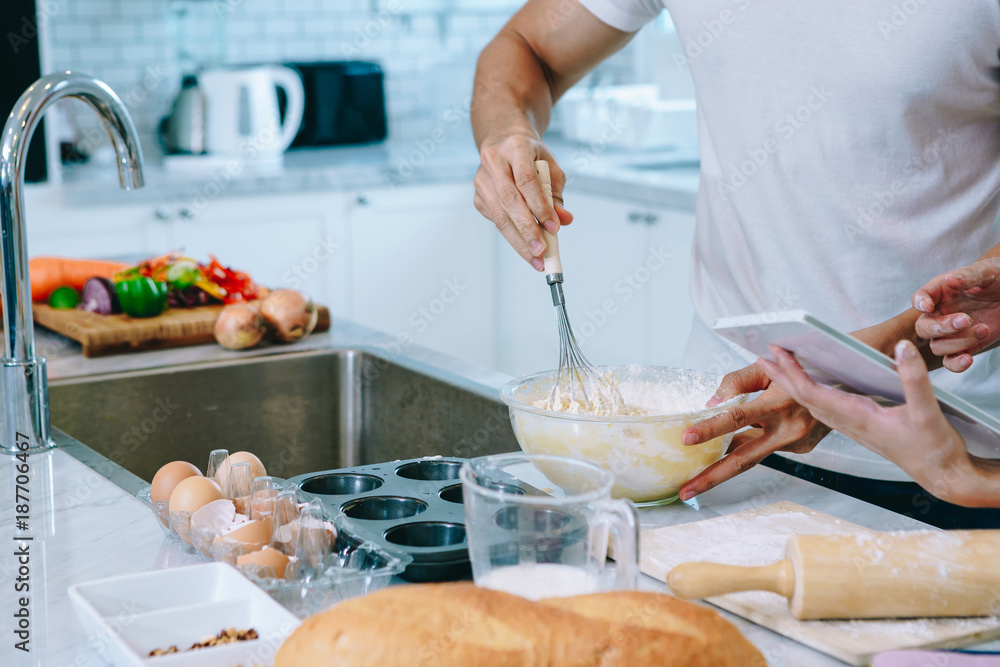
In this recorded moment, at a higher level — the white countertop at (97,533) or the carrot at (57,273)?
the carrot at (57,273)

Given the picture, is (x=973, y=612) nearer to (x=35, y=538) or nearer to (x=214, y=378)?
(x=35, y=538)

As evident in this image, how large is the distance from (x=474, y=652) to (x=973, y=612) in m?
0.38

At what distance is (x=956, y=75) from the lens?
118 cm

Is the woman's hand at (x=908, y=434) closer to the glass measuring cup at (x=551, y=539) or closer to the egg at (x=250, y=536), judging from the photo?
the glass measuring cup at (x=551, y=539)

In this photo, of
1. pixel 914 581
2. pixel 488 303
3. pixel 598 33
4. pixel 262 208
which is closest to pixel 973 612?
pixel 914 581

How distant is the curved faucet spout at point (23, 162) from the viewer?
112 centimetres

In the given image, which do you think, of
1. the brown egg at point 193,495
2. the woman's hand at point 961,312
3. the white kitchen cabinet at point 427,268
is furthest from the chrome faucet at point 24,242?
the white kitchen cabinet at point 427,268

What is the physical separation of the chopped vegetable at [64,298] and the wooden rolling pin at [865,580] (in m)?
1.30

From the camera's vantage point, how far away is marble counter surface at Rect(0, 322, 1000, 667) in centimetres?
74

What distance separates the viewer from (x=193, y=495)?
87 centimetres

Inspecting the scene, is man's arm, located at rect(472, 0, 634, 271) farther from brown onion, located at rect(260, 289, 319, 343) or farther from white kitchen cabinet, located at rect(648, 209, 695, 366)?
white kitchen cabinet, located at rect(648, 209, 695, 366)

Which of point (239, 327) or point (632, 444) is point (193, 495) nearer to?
point (632, 444)

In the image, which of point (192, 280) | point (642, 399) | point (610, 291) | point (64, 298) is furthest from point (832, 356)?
point (610, 291)

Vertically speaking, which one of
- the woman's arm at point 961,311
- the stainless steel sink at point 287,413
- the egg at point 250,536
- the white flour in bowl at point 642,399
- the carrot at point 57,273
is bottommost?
the stainless steel sink at point 287,413
